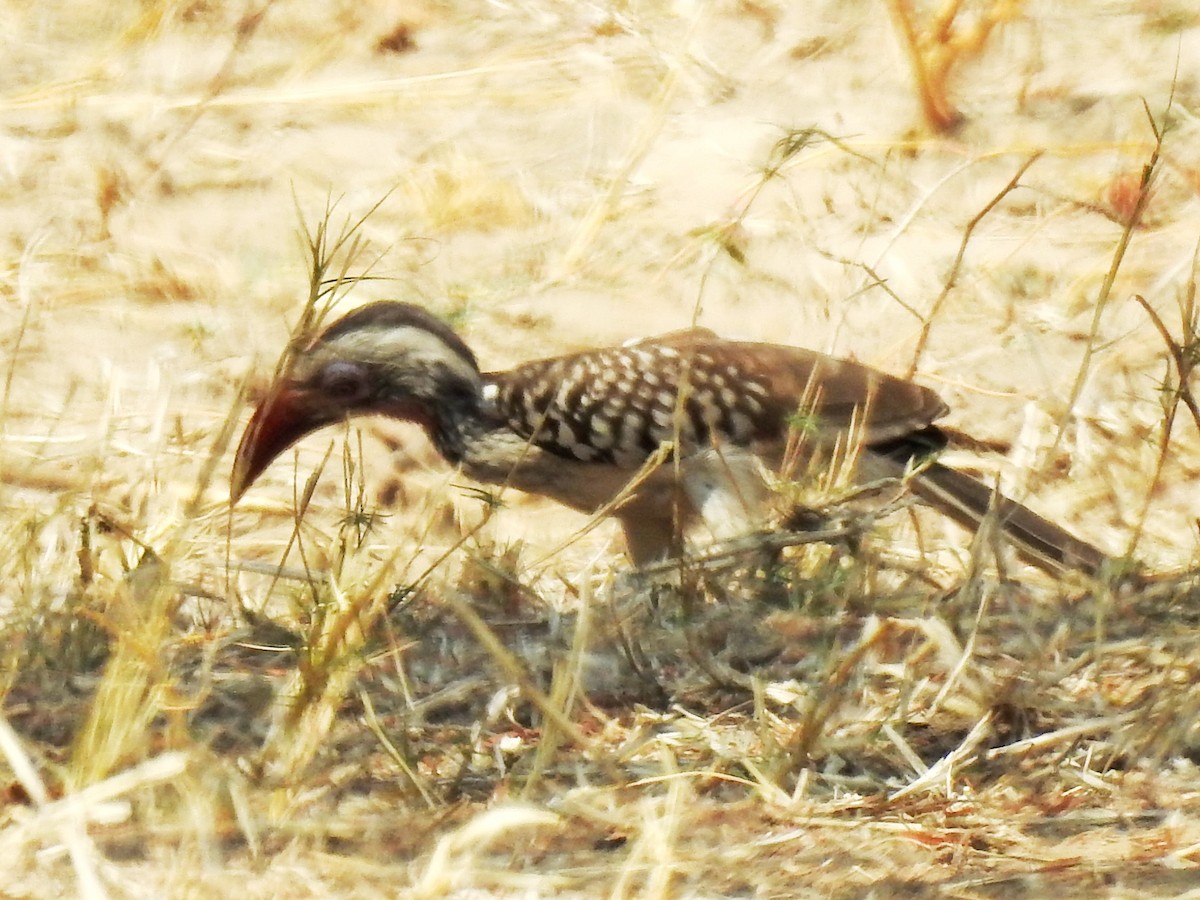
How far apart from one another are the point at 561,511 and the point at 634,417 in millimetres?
898

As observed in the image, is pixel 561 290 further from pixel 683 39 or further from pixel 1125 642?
pixel 1125 642

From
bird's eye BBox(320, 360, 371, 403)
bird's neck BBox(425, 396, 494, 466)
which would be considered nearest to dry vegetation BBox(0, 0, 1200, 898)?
bird's neck BBox(425, 396, 494, 466)

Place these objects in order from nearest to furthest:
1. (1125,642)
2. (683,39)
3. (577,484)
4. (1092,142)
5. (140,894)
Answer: (140,894), (1125,642), (577,484), (1092,142), (683,39)

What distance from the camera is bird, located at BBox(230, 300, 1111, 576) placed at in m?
4.18

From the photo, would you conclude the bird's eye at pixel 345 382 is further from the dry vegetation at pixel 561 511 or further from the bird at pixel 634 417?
the dry vegetation at pixel 561 511

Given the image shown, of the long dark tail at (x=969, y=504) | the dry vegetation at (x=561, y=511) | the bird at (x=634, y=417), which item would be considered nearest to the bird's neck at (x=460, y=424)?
the bird at (x=634, y=417)

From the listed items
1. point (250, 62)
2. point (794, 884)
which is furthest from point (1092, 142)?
point (794, 884)

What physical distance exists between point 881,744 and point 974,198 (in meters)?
3.45

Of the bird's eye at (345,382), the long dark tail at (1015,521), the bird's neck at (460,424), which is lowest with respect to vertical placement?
the long dark tail at (1015,521)

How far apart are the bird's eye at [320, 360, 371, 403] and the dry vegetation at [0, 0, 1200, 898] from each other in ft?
1.18

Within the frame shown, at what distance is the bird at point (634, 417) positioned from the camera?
4.18 metres

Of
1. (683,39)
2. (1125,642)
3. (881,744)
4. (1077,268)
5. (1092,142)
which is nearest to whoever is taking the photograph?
(881,744)

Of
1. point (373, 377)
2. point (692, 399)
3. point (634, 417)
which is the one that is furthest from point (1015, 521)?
point (373, 377)

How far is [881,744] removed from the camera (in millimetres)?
3045
